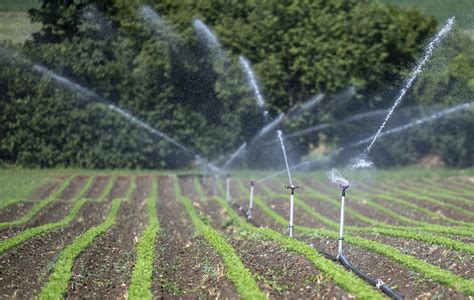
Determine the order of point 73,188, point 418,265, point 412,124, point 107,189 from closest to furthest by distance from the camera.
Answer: point 418,265, point 107,189, point 73,188, point 412,124

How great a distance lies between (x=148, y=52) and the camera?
103 ft

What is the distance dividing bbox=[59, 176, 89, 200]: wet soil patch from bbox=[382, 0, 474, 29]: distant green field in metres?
15.9

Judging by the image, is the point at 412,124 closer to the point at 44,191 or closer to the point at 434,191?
the point at 434,191

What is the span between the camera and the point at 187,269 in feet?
36.2

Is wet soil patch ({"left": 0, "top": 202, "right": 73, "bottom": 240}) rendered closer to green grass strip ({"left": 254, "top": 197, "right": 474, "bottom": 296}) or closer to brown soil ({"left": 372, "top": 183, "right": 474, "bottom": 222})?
green grass strip ({"left": 254, "top": 197, "right": 474, "bottom": 296})

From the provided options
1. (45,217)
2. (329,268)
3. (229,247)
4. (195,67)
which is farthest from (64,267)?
(195,67)

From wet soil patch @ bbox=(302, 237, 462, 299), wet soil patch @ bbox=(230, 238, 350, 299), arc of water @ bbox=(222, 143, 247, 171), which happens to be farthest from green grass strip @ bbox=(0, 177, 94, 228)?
wet soil patch @ bbox=(302, 237, 462, 299)

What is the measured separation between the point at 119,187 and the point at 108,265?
15.7 metres

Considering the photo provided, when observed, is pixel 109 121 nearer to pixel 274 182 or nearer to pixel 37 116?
pixel 37 116

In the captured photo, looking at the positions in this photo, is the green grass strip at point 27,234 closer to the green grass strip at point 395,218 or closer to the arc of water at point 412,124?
the green grass strip at point 395,218

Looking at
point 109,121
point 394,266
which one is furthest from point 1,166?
point 394,266

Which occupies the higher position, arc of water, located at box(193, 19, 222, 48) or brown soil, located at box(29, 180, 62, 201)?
arc of water, located at box(193, 19, 222, 48)

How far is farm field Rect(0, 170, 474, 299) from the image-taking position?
951 cm

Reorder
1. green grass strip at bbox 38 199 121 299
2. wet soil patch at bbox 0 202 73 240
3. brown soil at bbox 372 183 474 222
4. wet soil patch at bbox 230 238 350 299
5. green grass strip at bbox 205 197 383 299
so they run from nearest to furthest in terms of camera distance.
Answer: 1. green grass strip at bbox 205 197 383 299
2. green grass strip at bbox 38 199 121 299
3. wet soil patch at bbox 230 238 350 299
4. wet soil patch at bbox 0 202 73 240
5. brown soil at bbox 372 183 474 222
